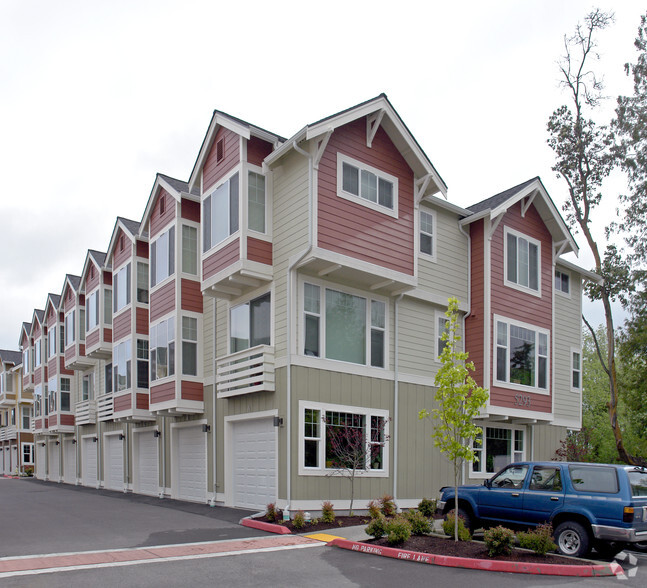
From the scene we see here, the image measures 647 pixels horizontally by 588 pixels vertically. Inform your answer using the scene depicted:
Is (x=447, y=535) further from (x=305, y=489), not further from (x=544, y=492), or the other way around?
(x=305, y=489)

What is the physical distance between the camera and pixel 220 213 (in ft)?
60.0

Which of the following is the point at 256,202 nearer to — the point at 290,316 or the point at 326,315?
the point at 290,316

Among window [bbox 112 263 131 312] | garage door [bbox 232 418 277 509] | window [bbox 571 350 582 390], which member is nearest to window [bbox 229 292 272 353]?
garage door [bbox 232 418 277 509]

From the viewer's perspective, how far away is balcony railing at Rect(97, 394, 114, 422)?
27.0 meters

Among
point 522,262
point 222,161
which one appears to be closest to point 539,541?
point 222,161

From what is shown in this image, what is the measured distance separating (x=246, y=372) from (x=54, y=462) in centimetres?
2840

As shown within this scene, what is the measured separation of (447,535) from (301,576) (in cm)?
399

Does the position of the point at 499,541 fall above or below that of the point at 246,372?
below

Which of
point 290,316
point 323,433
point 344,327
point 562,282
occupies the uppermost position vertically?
point 562,282

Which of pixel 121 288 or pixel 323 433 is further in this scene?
pixel 121 288

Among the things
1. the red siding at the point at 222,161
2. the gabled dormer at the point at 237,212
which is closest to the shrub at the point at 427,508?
the gabled dormer at the point at 237,212

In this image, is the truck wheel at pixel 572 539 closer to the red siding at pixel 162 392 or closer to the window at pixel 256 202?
the window at pixel 256 202

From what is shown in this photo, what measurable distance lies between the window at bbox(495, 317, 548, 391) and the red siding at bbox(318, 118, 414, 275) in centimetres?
470

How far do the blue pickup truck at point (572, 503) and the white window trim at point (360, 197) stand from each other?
7708mm
